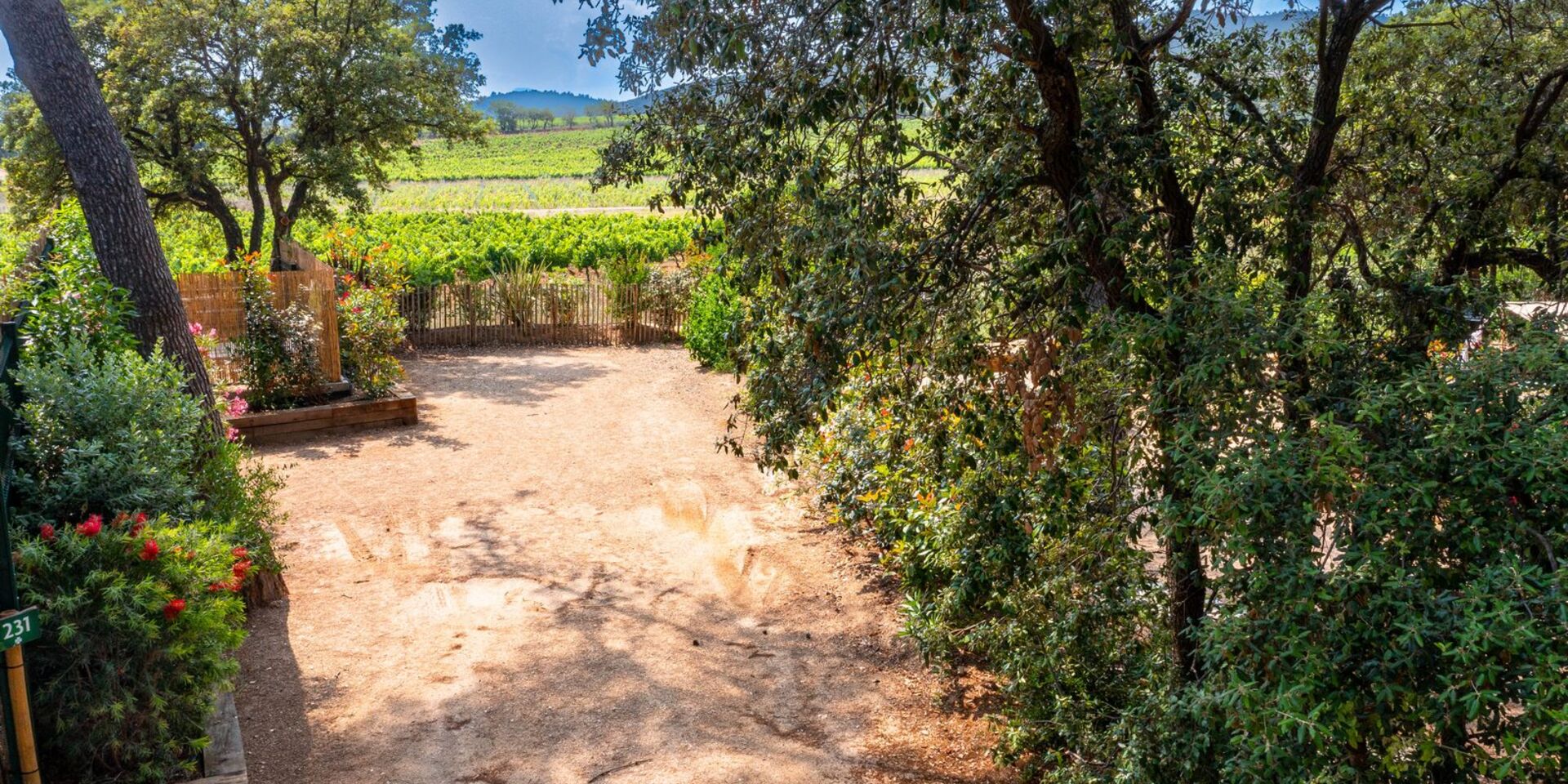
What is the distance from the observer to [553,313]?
1923cm

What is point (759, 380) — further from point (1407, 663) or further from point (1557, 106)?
point (1557, 106)

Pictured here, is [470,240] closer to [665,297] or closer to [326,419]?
[665,297]

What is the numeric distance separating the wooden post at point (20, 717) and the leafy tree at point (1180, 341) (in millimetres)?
2883

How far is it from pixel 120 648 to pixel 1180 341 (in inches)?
172

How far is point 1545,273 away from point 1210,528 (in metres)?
3.61

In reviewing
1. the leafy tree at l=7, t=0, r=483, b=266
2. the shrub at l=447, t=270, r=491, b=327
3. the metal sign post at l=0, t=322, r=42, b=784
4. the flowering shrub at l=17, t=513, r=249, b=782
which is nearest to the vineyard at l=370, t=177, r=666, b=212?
the leafy tree at l=7, t=0, r=483, b=266

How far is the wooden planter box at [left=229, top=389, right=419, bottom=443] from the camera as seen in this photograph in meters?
11.5

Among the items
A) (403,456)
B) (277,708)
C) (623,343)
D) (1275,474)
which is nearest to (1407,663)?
(1275,474)

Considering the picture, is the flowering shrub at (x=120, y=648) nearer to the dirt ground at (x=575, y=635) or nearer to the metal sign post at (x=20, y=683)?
the metal sign post at (x=20, y=683)

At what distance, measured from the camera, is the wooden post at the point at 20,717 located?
3.78 m

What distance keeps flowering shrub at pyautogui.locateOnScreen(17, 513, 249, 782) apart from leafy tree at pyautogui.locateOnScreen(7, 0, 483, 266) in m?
14.3

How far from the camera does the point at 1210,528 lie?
3170 millimetres

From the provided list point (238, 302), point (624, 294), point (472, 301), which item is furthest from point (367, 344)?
point (624, 294)

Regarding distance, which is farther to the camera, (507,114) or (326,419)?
(507,114)
